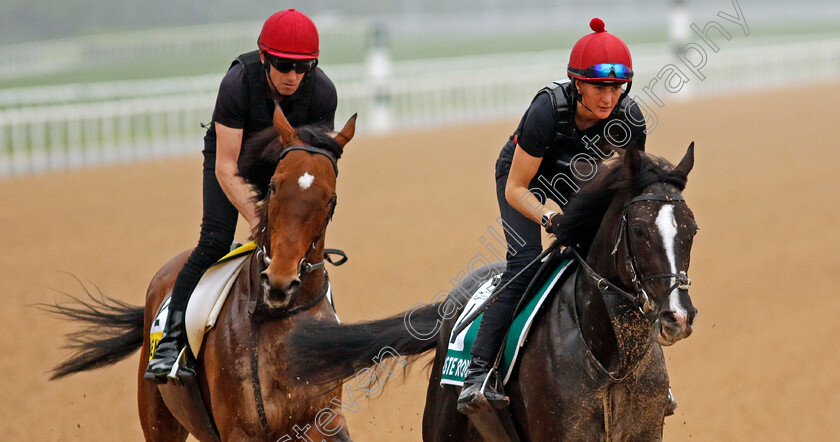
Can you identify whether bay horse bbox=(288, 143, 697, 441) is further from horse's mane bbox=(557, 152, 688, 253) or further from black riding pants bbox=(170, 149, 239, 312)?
black riding pants bbox=(170, 149, 239, 312)

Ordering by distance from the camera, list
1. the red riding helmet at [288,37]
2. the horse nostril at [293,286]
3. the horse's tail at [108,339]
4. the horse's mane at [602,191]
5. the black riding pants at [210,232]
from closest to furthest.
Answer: the horse's mane at [602,191] → the horse nostril at [293,286] → the red riding helmet at [288,37] → the black riding pants at [210,232] → the horse's tail at [108,339]

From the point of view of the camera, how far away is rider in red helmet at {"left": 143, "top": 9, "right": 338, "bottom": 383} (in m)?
4.52

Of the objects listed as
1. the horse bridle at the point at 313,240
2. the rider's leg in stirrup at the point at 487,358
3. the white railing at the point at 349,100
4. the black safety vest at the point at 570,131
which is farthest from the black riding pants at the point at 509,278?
the white railing at the point at 349,100

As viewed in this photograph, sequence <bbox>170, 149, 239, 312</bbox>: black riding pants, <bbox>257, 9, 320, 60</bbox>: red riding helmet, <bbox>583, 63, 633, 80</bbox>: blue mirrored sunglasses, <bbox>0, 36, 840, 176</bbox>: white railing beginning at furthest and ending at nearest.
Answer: <bbox>0, 36, 840, 176</bbox>: white railing, <bbox>170, 149, 239, 312</bbox>: black riding pants, <bbox>257, 9, 320, 60</bbox>: red riding helmet, <bbox>583, 63, 633, 80</bbox>: blue mirrored sunglasses

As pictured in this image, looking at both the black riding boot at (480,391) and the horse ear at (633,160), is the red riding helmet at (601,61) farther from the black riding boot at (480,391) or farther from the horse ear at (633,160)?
the black riding boot at (480,391)

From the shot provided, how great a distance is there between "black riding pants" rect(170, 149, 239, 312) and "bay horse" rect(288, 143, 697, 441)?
0.73 meters

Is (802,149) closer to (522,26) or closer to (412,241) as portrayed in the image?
(412,241)

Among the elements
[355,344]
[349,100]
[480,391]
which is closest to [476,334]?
[480,391]

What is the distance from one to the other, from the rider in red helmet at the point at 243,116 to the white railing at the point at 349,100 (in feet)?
44.2

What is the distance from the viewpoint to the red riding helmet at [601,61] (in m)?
3.91

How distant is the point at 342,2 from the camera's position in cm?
4781

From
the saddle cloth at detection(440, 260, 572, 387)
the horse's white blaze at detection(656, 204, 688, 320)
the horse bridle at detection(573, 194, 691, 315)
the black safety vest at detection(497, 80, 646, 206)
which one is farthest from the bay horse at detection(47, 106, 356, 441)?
the horse's white blaze at detection(656, 204, 688, 320)

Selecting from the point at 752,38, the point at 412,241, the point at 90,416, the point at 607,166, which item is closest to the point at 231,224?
the point at 607,166

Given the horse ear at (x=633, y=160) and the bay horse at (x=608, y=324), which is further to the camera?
the horse ear at (x=633, y=160)
